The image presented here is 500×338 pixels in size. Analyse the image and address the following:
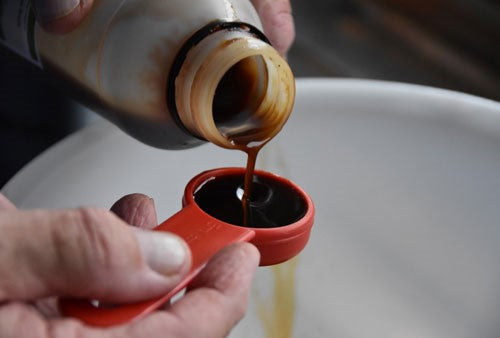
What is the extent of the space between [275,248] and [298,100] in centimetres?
20

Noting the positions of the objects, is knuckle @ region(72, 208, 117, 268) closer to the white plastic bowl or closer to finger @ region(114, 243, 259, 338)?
finger @ region(114, 243, 259, 338)

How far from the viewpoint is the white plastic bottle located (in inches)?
12.2

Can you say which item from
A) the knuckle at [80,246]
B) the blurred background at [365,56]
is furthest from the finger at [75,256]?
the blurred background at [365,56]

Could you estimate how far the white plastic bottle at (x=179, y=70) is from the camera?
31 cm

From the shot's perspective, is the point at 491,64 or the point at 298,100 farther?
the point at 491,64

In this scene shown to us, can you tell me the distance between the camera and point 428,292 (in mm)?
491

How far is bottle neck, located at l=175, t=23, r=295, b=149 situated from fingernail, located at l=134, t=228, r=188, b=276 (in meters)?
0.07

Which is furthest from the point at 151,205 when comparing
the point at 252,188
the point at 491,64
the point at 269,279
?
the point at 491,64

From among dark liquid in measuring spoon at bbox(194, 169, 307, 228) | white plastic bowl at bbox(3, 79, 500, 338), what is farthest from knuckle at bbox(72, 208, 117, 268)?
white plastic bowl at bbox(3, 79, 500, 338)

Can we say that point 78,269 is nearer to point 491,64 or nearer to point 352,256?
point 352,256

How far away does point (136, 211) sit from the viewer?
351 mm

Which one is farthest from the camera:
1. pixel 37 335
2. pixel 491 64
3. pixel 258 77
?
pixel 491 64

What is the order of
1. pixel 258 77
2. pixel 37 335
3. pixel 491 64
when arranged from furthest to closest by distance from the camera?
pixel 491 64 < pixel 258 77 < pixel 37 335

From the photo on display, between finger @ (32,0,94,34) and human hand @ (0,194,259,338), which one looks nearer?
human hand @ (0,194,259,338)
